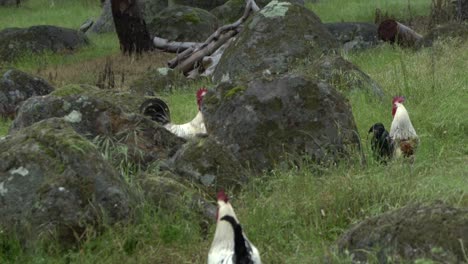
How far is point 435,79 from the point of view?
13008mm

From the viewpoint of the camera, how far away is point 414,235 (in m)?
5.89

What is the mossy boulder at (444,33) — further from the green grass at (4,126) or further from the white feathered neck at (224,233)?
the white feathered neck at (224,233)

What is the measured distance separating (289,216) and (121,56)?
15.5m

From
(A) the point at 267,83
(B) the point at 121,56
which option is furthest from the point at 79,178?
(B) the point at 121,56

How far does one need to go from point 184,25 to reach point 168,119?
1311 cm

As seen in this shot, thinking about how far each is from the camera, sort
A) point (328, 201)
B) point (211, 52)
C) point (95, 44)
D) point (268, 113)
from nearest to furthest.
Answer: point (328, 201), point (268, 113), point (211, 52), point (95, 44)

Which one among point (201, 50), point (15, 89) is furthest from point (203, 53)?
point (15, 89)

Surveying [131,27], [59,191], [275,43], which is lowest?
[131,27]

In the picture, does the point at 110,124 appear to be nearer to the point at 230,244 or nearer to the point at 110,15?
the point at 230,244

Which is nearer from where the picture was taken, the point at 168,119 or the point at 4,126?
the point at 168,119

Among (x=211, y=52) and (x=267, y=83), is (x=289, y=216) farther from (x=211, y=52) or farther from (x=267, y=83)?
(x=211, y=52)

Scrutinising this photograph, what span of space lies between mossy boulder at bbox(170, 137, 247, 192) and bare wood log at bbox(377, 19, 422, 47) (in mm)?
10749

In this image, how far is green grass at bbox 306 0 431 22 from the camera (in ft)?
86.3

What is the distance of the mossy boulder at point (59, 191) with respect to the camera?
281 inches
